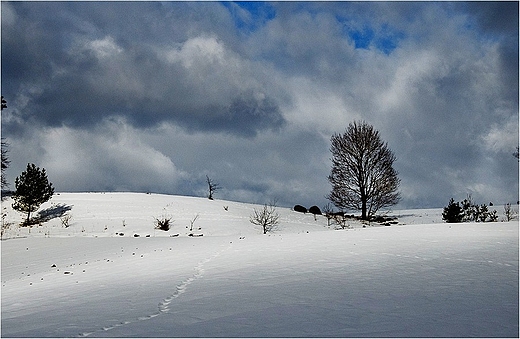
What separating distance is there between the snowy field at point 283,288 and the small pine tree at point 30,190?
1489 centimetres

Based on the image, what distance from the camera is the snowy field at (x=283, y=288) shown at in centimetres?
495

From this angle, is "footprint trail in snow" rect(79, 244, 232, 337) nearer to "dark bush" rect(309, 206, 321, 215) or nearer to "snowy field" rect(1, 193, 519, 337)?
"snowy field" rect(1, 193, 519, 337)

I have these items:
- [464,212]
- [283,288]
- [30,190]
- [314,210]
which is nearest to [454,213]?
[464,212]

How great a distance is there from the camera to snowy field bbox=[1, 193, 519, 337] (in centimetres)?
495

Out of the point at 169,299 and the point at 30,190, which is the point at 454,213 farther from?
the point at 30,190

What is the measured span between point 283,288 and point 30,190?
3000cm

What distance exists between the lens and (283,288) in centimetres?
718

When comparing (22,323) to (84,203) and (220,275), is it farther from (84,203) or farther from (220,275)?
(84,203)

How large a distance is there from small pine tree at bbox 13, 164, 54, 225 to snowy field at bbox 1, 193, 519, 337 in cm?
1489

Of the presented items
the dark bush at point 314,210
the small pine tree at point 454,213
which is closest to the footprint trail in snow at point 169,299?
the small pine tree at point 454,213

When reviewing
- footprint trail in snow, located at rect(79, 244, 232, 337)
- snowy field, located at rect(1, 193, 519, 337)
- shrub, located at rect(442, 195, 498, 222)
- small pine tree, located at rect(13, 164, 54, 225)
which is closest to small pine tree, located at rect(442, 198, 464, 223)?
shrub, located at rect(442, 195, 498, 222)

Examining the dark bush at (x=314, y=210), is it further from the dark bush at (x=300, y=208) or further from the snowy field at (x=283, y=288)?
the snowy field at (x=283, y=288)

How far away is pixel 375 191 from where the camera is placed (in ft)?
114

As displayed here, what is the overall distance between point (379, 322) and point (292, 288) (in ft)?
8.04
